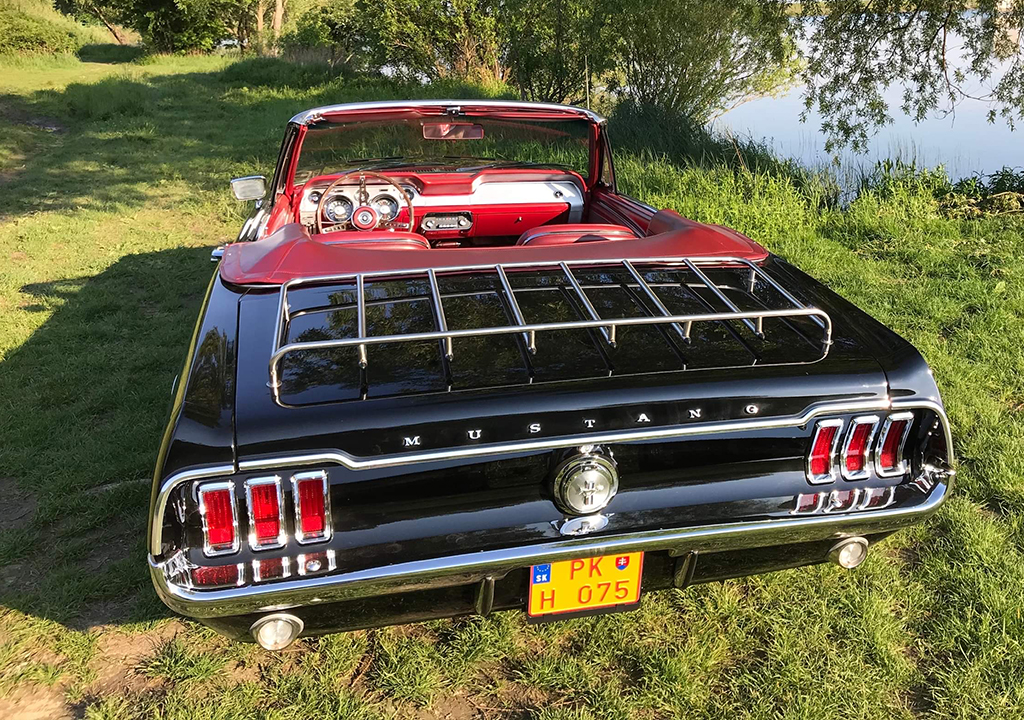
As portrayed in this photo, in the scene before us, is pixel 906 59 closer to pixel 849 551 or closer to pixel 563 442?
pixel 849 551

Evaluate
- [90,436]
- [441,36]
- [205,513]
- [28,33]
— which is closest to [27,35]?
[28,33]

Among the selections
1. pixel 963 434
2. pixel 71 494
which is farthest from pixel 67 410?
pixel 963 434

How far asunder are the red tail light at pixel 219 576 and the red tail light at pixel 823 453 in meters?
1.45

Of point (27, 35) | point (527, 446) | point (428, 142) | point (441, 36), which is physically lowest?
point (527, 446)

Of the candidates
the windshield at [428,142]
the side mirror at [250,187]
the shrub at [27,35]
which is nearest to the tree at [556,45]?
the windshield at [428,142]

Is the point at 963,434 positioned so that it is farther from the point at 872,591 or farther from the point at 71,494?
the point at 71,494

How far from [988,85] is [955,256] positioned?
4364mm

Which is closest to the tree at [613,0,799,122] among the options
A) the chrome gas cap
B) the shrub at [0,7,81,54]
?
the chrome gas cap

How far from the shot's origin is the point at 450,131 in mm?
3312

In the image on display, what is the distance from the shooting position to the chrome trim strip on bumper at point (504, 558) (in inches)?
62.6

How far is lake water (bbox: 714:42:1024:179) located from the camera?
747cm

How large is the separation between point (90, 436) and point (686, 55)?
10865mm

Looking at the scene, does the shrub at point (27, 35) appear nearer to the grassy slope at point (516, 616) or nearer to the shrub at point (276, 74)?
the shrub at point (276, 74)

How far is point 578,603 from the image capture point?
72.5 inches
